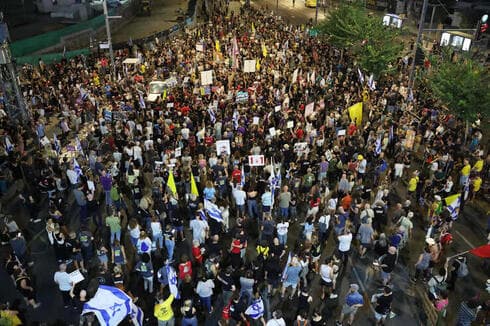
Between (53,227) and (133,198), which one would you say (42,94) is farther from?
(53,227)

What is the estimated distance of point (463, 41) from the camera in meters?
33.6

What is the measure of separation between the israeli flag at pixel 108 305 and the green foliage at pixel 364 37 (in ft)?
68.8

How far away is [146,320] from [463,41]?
32.7 m

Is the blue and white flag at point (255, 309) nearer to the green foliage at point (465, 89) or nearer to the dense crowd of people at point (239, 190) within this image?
the dense crowd of people at point (239, 190)

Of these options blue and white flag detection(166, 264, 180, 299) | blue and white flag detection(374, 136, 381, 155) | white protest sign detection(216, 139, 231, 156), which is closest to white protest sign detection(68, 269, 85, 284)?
blue and white flag detection(166, 264, 180, 299)

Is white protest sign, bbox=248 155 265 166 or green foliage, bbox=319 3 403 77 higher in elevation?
green foliage, bbox=319 3 403 77

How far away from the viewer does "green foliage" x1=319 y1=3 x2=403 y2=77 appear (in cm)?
2564

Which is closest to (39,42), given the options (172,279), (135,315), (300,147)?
(300,147)

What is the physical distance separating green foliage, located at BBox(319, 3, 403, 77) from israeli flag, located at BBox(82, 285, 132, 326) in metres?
21.0

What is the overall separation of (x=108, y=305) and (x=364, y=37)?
80.2 feet

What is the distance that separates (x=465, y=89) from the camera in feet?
60.0

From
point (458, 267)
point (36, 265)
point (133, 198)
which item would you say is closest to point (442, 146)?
point (458, 267)

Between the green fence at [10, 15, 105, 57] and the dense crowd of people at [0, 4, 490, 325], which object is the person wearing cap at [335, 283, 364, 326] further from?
the green fence at [10, 15, 105, 57]

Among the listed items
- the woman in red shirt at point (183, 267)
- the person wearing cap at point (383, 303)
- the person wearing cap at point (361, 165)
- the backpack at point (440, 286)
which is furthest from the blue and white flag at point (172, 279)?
the person wearing cap at point (361, 165)
